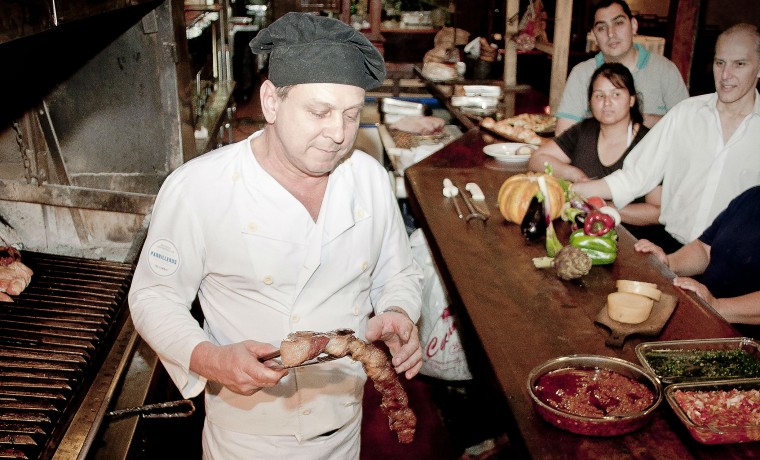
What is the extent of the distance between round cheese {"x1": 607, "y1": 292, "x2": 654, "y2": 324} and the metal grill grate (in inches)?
77.8

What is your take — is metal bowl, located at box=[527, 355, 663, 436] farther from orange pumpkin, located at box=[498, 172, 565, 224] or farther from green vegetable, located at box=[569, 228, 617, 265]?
orange pumpkin, located at box=[498, 172, 565, 224]

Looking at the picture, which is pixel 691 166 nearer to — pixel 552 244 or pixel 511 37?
pixel 552 244

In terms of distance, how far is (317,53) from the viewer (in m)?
1.89

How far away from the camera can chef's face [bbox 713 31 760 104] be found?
380 cm

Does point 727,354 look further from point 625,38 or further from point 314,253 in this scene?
point 625,38

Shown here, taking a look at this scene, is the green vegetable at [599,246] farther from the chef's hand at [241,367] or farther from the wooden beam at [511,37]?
the wooden beam at [511,37]

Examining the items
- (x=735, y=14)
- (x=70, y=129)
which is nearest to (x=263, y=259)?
(x=70, y=129)

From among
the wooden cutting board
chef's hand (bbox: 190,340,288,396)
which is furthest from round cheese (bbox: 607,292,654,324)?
chef's hand (bbox: 190,340,288,396)

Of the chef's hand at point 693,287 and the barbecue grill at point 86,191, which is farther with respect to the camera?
the chef's hand at point 693,287

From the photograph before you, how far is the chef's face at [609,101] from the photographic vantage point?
4441 millimetres

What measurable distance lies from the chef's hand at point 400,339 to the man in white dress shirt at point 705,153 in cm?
249

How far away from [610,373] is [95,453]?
176 cm

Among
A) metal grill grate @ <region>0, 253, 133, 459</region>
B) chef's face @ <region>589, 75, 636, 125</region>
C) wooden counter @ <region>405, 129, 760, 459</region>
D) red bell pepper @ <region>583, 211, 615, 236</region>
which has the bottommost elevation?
metal grill grate @ <region>0, 253, 133, 459</region>

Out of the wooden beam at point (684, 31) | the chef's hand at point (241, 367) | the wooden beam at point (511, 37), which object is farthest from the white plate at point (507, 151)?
the wooden beam at point (684, 31)
